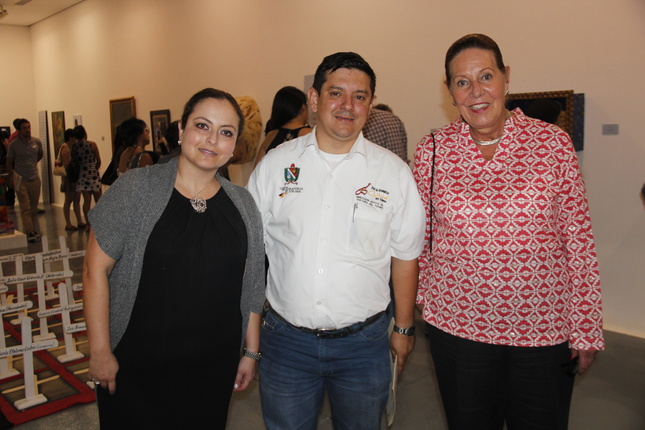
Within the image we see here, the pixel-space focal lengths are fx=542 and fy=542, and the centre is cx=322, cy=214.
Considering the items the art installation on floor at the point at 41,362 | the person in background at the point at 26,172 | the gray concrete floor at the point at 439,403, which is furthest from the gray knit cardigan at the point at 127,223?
the person in background at the point at 26,172

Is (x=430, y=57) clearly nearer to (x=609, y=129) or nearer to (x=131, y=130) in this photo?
(x=609, y=129)

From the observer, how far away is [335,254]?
1.83 m

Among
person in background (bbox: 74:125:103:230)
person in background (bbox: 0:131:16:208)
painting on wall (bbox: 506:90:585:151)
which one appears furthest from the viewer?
person in background (bbox: 0:131:16:208)

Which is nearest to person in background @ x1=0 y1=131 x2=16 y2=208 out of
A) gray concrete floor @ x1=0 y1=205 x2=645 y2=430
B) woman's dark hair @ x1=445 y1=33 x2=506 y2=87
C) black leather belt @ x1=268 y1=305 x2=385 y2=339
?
gray concrete floor @ x1=0 y1=205 x2=645 y2=430

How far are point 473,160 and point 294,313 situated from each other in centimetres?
79

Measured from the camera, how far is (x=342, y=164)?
6.12 ft

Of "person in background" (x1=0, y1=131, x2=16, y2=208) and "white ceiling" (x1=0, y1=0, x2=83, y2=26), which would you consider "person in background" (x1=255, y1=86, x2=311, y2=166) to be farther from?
"person in background" (x1=0, y1=131, x2=16, y2=208)

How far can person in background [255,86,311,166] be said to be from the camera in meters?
3.75

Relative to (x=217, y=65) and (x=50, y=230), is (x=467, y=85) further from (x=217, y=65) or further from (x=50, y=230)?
(x=50, y=230)

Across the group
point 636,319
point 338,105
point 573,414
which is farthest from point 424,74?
point 338,105

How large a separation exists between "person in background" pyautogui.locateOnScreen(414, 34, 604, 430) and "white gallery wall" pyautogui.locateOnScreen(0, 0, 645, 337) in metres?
2.92

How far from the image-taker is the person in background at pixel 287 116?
3.75m

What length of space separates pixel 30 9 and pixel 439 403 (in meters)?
13.9

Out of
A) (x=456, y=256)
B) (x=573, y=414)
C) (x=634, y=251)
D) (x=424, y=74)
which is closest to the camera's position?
(x=456, y=256)
